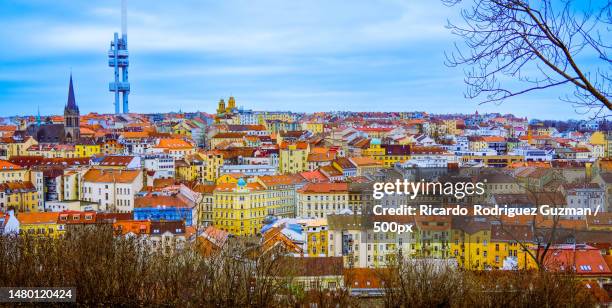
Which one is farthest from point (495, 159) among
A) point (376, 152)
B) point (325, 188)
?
point (325, 188)

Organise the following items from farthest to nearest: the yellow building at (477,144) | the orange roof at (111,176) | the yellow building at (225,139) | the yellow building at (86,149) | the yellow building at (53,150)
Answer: the yellow building at (477,144) < the yellow building at (225,139) < the yellow building at (86,149) < the yellow building at (53,150) < the orange roof at (111,176)

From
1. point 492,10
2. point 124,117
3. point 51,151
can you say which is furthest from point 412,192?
point 124,117

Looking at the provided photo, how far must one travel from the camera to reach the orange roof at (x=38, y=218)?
24.0 m

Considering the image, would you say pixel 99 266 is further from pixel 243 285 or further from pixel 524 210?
pixel 524 210

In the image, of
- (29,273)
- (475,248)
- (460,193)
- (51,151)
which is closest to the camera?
(29,273)

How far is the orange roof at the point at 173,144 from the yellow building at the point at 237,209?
17.0m

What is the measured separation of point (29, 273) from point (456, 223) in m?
13.5

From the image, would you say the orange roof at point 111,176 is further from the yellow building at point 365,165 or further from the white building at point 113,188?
the yellow building at point 365,165

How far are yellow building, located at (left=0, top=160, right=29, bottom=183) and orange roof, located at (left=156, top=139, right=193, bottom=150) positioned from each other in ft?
40.2

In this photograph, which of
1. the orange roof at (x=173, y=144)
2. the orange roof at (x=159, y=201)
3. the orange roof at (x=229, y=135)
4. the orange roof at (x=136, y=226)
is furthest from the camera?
the orange roof at (x=229, y=135)

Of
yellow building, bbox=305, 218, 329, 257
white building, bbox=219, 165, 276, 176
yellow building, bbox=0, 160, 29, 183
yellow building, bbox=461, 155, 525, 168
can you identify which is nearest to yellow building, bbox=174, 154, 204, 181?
white building, bbox=219, 165, 276, 176

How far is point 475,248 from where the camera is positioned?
1872 centimetres

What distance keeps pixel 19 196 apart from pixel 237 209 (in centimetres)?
920

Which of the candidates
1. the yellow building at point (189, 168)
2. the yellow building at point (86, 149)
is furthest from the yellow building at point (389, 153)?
the yellow building at point (86, 149)
